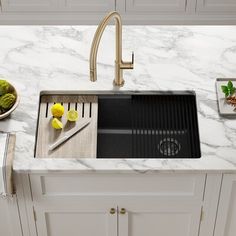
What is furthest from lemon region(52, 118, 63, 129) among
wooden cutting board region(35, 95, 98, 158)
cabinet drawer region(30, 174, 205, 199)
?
cabinet drawer region(30, 174, 205, 199)

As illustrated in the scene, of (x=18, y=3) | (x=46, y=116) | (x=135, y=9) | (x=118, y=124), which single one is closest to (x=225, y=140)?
(x=118, y=124)

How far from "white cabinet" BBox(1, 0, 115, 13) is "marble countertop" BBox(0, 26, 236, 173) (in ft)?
3.50

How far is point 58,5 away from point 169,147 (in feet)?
5.72

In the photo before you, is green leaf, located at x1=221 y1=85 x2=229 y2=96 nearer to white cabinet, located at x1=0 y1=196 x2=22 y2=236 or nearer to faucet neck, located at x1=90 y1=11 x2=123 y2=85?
faucet neck, located at x1=90 y1=11 x2=123 y2=85

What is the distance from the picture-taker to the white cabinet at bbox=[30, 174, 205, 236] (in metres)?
2.29

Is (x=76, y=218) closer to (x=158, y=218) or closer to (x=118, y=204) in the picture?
(x=118, y=204)

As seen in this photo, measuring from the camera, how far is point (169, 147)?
246 cm

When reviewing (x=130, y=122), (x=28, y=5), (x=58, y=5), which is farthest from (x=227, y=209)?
(x=28, y=5)

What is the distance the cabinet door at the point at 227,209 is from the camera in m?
2.29

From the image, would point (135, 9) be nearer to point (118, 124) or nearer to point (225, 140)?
point (118, 124)

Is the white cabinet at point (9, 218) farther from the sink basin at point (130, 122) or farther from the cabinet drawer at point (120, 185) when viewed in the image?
the sink basin at point (130, 122)

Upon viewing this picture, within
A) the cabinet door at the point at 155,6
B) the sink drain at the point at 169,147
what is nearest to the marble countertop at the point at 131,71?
the sink drain at the point at 169,147

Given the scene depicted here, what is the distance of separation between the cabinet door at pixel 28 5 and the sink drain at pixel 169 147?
1.72 m

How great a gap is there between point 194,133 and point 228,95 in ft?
0.74
